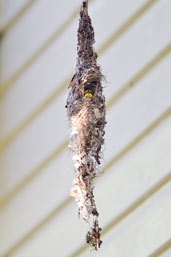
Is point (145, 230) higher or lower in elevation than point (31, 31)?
lower

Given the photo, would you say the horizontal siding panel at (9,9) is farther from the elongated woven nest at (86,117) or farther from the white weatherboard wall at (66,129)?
the elongated woven nest at (86,117)

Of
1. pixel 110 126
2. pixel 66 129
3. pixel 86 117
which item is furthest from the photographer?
pixel 66 129

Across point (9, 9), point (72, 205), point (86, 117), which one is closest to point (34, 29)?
point (9, 9)

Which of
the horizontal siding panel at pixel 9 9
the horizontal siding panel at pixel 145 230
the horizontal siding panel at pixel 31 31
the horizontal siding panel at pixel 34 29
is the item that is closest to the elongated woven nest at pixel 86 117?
the horizontal siding panel at pixel 145 230

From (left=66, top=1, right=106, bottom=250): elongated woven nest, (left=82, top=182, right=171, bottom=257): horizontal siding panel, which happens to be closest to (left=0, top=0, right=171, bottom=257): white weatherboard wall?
(left=82, top=182, right=171, bottom=257): horizontal siding panel

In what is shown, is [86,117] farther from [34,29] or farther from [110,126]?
[34,29]

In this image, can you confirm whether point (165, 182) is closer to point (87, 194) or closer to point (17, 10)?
point (87, 194)

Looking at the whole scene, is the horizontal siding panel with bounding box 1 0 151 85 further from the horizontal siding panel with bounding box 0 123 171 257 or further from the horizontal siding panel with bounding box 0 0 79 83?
the horizontal siding panel with bounding box 0 123 171 257

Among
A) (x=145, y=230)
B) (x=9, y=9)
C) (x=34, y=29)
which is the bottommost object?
(x=145, y=230)
